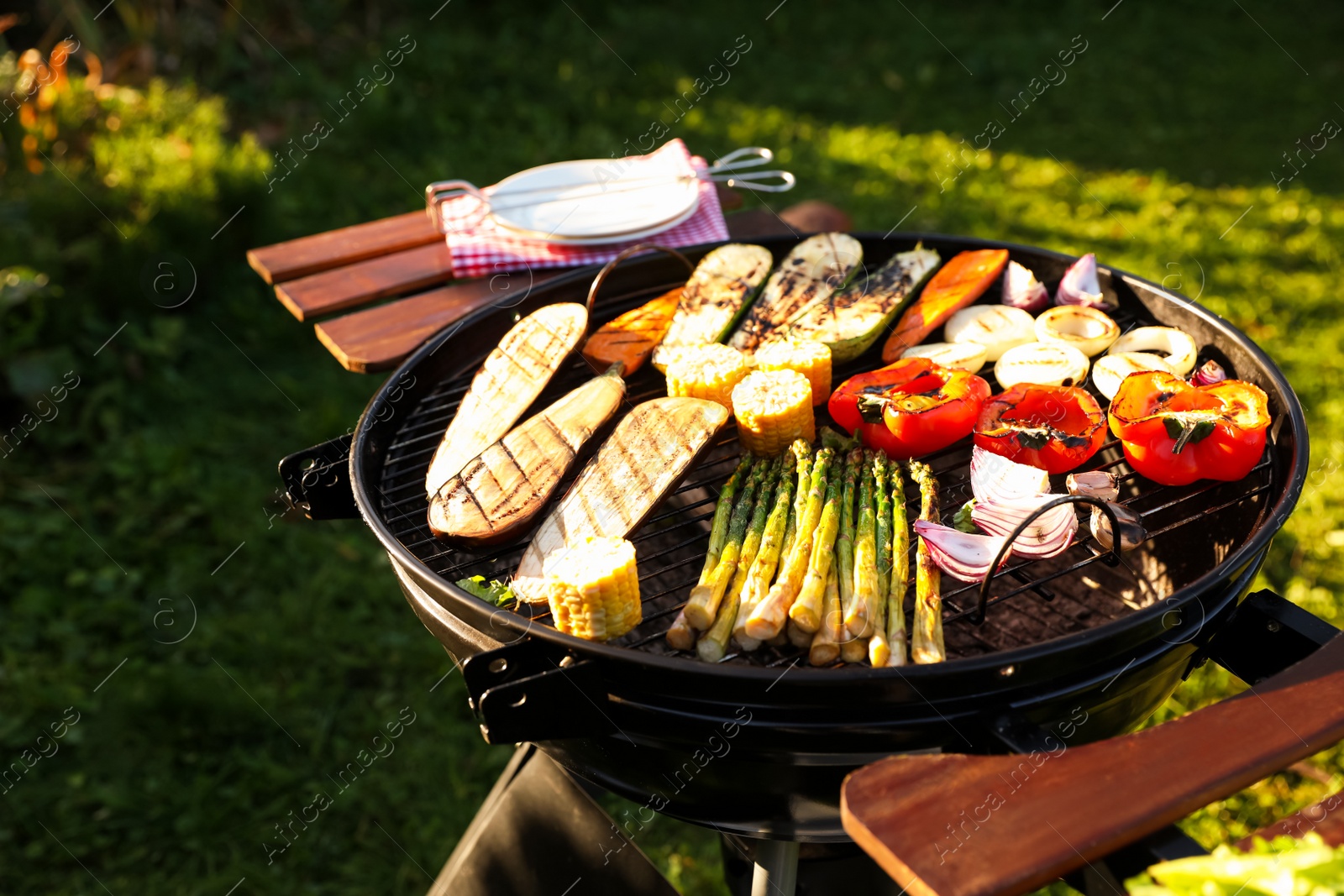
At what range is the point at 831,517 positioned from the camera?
8.34 ft

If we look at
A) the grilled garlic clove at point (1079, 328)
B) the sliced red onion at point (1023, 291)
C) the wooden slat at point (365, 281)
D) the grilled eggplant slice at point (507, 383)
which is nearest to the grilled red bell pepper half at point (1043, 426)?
the grilled garlic clove at point (1079, 328)

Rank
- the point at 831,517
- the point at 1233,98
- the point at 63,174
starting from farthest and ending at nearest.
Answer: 1. the point at 1233,98
2. the point at 63,174
3. the point at 831,517

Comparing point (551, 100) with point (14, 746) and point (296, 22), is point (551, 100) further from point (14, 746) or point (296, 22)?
point (14, 746)

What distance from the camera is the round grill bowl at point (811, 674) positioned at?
6.42ft

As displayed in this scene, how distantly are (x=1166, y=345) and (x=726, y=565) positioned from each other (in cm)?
167

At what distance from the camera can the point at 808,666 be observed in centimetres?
230

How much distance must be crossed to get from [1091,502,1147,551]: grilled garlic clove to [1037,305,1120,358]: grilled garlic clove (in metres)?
0.79

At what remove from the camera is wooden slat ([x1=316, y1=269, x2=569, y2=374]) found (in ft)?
11.7

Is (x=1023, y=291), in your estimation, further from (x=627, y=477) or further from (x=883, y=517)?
(x=627, y=477)

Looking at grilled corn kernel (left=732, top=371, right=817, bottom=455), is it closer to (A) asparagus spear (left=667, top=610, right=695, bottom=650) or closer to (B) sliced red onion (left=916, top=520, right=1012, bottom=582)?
(B) sliced red onion (left=916, top=520, right=1012, bottom=582)

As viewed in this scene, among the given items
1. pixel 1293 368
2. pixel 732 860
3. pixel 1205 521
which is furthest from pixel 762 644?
pixel 1293 368

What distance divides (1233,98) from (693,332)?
865 centimetres

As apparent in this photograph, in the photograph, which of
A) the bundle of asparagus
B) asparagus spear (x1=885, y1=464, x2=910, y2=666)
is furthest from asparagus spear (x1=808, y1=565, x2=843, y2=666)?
asparagus spear (x1=885, y1=464, x2=910, y2=666)

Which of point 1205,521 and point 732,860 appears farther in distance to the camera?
→ point 732,860
